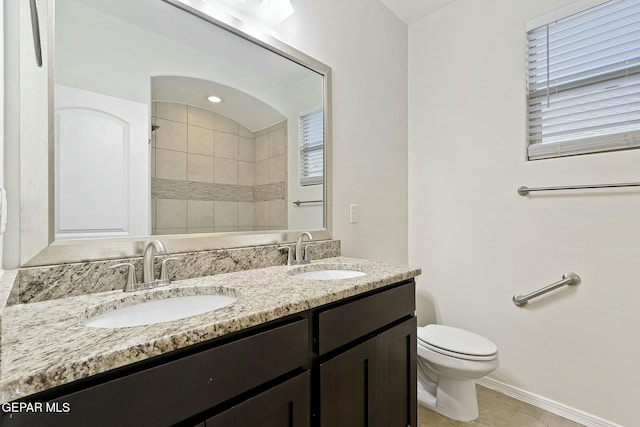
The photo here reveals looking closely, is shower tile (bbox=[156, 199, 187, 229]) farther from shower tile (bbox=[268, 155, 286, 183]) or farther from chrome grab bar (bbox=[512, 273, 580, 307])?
chrome grab bar (bbox=[512, 273, 580, 307])

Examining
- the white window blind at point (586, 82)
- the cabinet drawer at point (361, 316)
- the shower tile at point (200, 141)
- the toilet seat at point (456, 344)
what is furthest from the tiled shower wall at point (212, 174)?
the white window blind at point (586, 82)

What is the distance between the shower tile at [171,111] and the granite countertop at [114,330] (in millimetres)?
635

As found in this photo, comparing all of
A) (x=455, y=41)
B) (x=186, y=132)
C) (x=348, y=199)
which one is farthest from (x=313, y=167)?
(x=455, y=41)

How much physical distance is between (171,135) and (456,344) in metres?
1.68

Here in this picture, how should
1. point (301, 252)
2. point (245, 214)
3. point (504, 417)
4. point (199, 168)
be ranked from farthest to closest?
point (504, 417) → point (301, 252) → point (245, 214) → point (199, 168)

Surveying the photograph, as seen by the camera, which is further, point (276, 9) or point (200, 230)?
point (276, 9)

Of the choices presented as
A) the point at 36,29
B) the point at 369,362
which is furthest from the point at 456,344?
the point at 36,29

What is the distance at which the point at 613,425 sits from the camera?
1.46 m

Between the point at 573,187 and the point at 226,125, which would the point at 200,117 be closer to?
the point at 226,125

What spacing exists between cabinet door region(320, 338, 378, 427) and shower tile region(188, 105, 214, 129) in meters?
1.03

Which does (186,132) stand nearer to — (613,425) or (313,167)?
(313,167)

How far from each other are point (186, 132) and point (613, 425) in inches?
95.6

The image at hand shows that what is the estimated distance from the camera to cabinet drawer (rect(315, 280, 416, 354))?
36.3 inches

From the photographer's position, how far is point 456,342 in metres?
1.58
